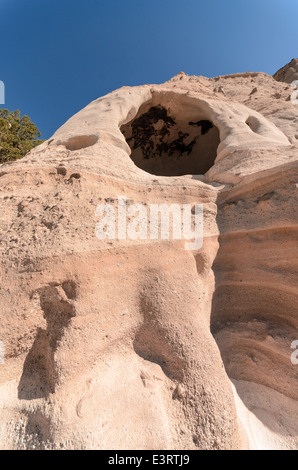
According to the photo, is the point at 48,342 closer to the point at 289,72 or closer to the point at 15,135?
the point at 15,135

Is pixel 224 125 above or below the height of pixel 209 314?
above

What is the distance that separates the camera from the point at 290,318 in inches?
77.8

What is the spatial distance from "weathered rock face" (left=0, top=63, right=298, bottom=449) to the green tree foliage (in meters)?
7.67

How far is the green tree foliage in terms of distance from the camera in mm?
8820

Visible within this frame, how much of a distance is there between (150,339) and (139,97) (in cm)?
431

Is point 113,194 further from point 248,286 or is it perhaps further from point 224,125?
point 224,125

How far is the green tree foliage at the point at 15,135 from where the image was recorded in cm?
882

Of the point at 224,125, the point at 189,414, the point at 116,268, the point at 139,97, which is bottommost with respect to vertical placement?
the point at 189,414
